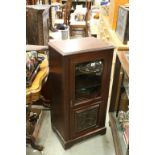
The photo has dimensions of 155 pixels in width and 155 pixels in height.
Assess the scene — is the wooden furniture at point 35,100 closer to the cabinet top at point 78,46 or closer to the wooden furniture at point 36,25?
the cabinet top at point 78,46

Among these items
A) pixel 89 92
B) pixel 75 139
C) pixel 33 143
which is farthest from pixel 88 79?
pixel 33 143

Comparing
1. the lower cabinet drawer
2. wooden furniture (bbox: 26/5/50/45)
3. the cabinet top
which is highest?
wooden furniture (bbox: 26/5/50/45)

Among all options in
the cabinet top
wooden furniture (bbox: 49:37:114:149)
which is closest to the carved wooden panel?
wooden furniture (bbox: 49:37:114:149)

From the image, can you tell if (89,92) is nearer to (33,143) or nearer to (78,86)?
(78,86)

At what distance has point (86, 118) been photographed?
179 centimetres

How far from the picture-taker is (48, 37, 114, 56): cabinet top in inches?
56.4

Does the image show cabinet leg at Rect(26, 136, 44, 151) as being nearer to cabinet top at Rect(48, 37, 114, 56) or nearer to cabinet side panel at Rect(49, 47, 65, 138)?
cabinet side panel at Rect(49, 47, 65, 138)

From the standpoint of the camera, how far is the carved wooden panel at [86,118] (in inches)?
67.9

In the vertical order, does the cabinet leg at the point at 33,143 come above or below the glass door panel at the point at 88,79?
below

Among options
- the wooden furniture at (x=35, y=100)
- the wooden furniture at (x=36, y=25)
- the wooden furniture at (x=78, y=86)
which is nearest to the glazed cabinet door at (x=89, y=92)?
the wooden furniture at (x=78, y=86)

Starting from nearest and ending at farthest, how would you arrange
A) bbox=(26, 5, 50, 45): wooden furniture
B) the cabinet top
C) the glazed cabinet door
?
the cabinet top → the glazed cabinet door → bbox=(26, 5, 50, 45): wooden furniture

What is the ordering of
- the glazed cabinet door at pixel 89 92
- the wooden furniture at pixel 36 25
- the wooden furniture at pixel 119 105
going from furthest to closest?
the wooden furniture at pixel 36 25 → the wooden furniture at pixel 119 105 → the glazed cabinet door at pixel 89 92

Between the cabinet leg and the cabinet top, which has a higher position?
the cabinet top

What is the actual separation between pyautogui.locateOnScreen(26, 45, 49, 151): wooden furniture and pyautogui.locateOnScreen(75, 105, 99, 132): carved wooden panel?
1.28 feet
